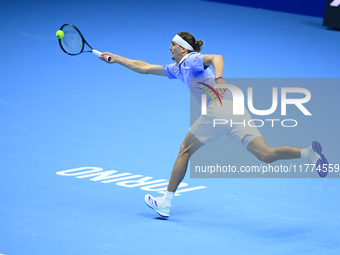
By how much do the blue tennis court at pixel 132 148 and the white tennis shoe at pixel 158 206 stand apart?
0.32ft

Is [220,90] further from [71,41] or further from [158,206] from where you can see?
[71,41]

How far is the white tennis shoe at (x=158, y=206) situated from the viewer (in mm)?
6152

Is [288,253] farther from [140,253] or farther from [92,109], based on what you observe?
[92,109]

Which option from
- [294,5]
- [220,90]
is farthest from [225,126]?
[294,5]

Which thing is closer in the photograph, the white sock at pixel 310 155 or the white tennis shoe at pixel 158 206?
the white sock at pixel 310 155

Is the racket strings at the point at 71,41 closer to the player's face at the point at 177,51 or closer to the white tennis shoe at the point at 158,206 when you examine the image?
the player's face at the point at 177,51

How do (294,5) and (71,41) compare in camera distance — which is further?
(294,5)

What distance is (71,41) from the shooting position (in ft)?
24.6

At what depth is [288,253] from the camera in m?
5.36

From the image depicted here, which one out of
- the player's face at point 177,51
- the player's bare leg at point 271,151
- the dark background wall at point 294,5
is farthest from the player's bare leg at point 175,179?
the dark background wall at point 294,5

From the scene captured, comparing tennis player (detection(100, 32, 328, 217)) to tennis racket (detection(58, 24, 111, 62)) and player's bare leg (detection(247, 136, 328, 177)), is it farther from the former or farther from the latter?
tennis racket (detection(58, 24, 111, 62))

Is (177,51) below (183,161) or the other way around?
the other way around

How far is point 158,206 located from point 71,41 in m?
2.62

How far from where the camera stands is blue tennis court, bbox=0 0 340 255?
568cm
